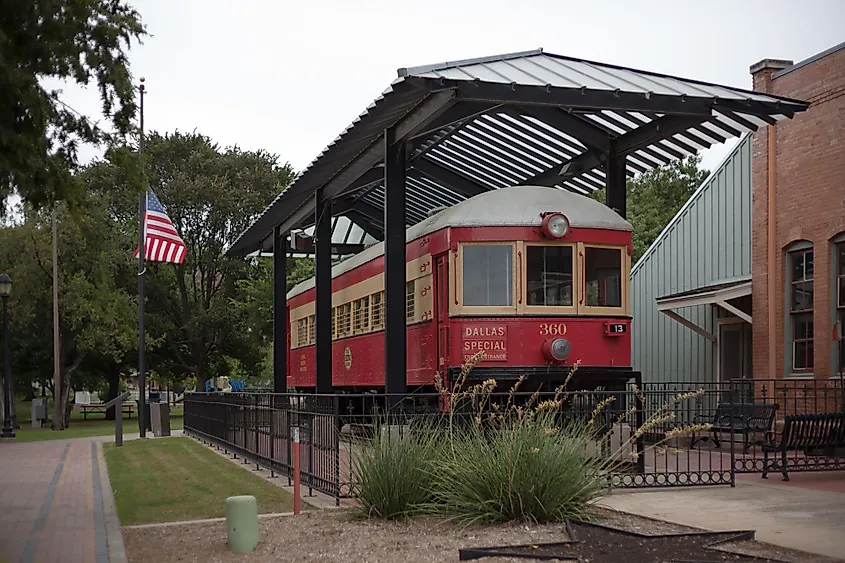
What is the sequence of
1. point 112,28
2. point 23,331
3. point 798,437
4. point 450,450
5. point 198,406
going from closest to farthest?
point 450,450 < point 112,28 < point 798,437 < point 198,406 < point 23,331

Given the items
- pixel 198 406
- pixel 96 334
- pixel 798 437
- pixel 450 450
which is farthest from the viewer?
pixel 96 334

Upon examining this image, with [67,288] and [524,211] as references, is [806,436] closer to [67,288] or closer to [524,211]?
[524,211]

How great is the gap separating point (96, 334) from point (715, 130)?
1015 inches

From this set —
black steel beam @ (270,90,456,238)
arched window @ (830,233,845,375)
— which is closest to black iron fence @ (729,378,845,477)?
arched window @ (830,233,845,375)

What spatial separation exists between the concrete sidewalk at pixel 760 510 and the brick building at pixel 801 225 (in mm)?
4874

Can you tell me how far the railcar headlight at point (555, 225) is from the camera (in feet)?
48.8

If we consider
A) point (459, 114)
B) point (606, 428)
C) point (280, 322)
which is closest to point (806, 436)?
point (606, 428)

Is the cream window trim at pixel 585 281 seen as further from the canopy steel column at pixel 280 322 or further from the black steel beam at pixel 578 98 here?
the canopy steel column at pixel 280 322

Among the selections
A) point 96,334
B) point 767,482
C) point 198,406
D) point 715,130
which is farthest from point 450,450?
point 96,334

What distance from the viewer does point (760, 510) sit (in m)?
9.91

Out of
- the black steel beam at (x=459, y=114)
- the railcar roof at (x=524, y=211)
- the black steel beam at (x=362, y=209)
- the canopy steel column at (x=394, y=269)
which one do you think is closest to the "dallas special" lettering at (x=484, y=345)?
the canopy steel column at (x=394, y=269)

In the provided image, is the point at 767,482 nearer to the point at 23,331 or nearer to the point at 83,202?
the point at 83,202

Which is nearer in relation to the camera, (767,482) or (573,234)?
(767,482)

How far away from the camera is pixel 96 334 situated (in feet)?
118
